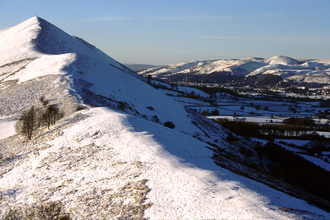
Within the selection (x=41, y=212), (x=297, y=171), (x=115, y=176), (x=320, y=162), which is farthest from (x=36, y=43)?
(x=320, y=162)

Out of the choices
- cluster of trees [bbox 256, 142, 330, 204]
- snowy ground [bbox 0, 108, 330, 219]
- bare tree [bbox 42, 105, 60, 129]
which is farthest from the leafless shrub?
cluster of trees [bbox 256, 142, 330, 204]

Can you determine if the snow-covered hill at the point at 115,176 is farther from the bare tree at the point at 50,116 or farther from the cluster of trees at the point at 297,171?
the cluster of trees at the point at 297,171

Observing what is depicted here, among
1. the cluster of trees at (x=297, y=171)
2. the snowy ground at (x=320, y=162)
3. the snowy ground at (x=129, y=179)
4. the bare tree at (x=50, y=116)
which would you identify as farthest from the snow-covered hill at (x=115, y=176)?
the snowy ground at (x=320, y=162)

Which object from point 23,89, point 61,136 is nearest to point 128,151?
point 61,136

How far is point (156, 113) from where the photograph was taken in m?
65.2

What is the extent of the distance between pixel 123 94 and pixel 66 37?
91.4 m

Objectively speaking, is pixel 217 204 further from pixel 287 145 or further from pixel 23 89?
pixel 287 145

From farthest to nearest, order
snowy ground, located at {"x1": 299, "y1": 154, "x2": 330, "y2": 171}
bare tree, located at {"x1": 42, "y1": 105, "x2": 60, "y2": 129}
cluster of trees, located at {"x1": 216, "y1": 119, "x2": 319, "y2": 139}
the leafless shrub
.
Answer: cluster of trees, located at {"x1": 216, "y1": 119, "x2": 319, "y2": 139}, snowy ground, located at {"x1": 299, "y1": 154, "x2": 330, "y2": 171}, bare tree, located at {"x1": 42, "y1": 105, "x2": 60, "y2": 129}, the leafless shrub

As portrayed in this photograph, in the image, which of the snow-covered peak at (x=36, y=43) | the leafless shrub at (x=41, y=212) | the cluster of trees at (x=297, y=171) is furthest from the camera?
the snow-covered peak at (x=36, y=43)

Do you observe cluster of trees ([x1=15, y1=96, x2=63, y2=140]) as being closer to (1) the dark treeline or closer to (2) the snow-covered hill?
(2) the snow-covered hill

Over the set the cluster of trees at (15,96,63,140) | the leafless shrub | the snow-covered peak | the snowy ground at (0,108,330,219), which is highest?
the snow-covered peak

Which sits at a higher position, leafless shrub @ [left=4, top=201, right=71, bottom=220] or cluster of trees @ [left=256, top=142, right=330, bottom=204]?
leafless shrub @ [left=4, top=201, right=71, bottom=220]

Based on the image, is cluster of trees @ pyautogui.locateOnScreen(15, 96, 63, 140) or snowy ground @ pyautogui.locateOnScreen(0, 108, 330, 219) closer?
snowy ground @ pyautogui.locateOnScreen(0, 108, 330, 219)

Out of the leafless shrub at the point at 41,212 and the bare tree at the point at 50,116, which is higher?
the bare tree at the point at 50,116
